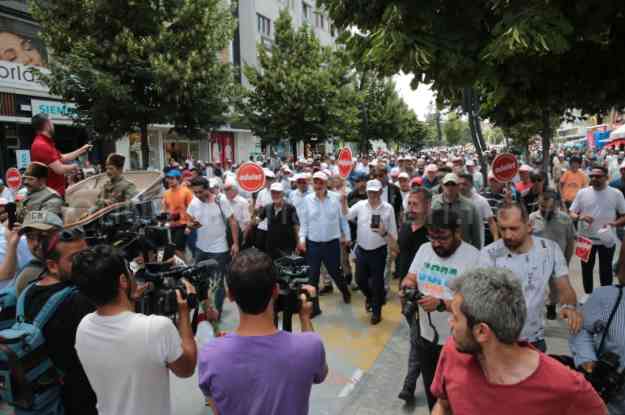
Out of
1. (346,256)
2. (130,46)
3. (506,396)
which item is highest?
(130,46)

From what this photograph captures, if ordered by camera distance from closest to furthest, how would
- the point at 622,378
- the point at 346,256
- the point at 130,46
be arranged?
the point at 622,378
the point at 346,256
the point at 130,46

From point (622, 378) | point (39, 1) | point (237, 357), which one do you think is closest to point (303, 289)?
point (237, 357)

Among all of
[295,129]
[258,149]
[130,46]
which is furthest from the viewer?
[258,149]

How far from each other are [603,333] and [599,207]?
455 cm

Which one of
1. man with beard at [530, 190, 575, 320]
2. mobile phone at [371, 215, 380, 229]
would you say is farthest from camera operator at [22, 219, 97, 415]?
man with beard at [530, 190, 575, 320]

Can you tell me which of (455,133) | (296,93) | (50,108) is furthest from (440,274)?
(455,133)

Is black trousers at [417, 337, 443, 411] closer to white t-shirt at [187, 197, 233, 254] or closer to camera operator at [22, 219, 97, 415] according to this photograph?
camera operator at [22, 219, 97, 415]

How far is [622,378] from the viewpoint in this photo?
2.50 metres

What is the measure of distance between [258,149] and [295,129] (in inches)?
568

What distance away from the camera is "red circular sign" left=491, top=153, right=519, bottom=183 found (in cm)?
798

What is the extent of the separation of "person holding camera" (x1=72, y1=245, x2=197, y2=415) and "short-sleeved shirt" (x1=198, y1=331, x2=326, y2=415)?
1.04 ft

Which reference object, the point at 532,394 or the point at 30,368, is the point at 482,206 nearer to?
the point at 532,394

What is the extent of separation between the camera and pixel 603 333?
267 centimetres

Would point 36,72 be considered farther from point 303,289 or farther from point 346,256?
point 303,289
